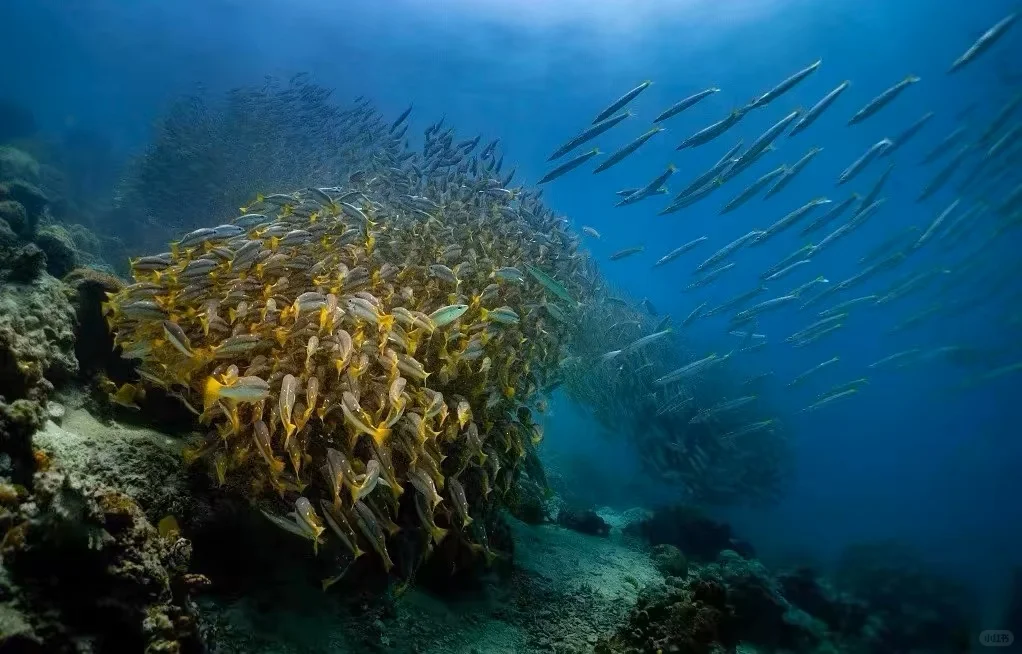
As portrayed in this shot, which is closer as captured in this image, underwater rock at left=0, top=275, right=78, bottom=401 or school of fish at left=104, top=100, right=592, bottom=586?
underwater rock at left=0, top=275, right=78, bottom=401

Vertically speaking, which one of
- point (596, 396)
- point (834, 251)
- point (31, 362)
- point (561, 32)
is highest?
point (834, 251)

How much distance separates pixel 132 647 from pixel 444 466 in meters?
2.61

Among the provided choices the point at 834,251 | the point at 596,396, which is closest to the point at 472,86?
the point at 596,396

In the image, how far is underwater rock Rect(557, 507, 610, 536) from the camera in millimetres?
9359

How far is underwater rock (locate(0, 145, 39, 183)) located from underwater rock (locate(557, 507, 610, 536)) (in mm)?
24386

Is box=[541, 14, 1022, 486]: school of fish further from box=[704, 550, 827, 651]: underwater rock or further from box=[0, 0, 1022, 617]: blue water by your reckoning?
box=[704, 550, 827, 651]: underwater rock

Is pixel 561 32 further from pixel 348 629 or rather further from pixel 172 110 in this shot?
pixel 348 629

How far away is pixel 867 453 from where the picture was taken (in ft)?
141

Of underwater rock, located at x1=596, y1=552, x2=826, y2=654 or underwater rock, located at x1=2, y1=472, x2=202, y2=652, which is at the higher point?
underwater rock, located at x1=596, y1=552, x2=826, y2=654

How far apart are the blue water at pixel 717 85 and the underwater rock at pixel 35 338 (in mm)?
10940

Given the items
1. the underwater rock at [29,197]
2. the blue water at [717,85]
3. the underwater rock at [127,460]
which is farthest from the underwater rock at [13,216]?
the blue water at [717,85]

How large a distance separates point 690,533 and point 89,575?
10267 millimetres

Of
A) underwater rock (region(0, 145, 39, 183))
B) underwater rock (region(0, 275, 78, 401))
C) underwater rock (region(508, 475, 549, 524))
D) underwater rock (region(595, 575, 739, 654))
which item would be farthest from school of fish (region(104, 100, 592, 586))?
underwater rock (region(0, 145, 39, 183))

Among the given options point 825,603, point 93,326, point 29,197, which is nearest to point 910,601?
point 825,603
